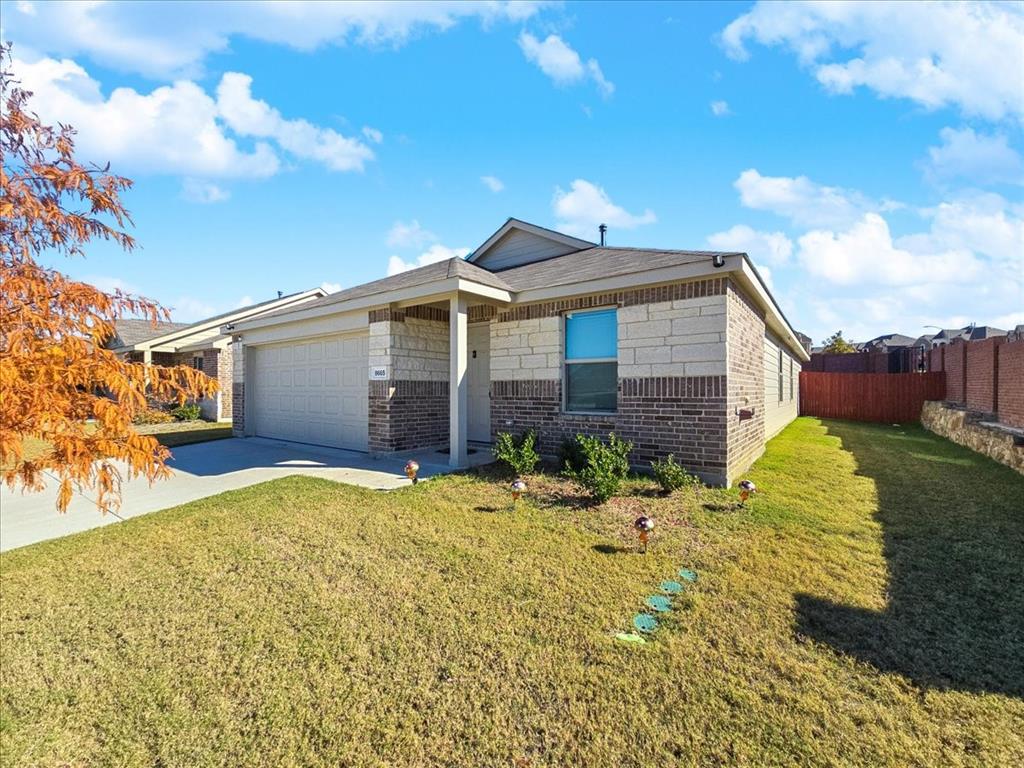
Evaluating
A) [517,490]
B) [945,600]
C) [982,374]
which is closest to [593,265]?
[517,490]

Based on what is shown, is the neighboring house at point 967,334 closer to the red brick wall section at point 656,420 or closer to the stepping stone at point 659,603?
the red brick wall section at point 656,420

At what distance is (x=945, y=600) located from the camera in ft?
11.8

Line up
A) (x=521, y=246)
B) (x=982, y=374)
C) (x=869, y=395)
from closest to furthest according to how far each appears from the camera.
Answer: (x=521, y=246) < (x=982, y=374) < (x=869, y=395)

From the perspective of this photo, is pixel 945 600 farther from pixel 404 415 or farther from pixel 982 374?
pixel 982 374

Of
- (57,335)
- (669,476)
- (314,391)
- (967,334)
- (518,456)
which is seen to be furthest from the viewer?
(967,334)

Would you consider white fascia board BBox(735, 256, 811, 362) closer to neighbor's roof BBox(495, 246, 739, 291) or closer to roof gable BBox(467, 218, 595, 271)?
neighbor's roof BBox(495, 246, 739, 291)

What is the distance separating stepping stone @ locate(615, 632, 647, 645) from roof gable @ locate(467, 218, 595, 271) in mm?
8776

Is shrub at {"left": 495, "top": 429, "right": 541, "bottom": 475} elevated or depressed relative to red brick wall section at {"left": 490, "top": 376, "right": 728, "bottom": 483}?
depressed

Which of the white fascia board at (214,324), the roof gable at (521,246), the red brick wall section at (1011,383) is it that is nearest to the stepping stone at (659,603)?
the roof gable at (521,246)

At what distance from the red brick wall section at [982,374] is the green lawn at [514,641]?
924 cm

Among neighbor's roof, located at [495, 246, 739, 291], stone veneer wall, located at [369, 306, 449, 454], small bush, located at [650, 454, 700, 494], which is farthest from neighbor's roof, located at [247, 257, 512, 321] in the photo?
small bush, located at [650, 454, 700, 494]

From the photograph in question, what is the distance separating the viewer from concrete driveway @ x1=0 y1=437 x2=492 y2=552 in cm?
560

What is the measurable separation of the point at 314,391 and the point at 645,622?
30.7ft

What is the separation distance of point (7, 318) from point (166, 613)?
2.63 meters
